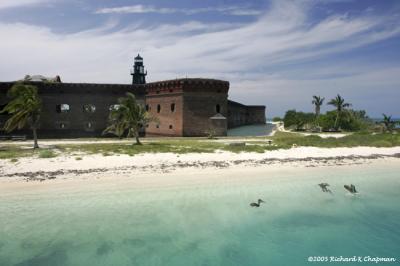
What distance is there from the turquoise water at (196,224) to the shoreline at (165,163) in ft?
7.20

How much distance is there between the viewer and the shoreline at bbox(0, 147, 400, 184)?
50.1 ft

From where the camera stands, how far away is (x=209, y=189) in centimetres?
1347

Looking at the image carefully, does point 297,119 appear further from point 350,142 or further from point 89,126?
point 89,126

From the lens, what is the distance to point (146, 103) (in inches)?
1518

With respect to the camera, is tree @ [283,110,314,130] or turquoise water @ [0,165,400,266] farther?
tree @ [283,110,314,130]

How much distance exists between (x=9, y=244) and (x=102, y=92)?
3018 cm

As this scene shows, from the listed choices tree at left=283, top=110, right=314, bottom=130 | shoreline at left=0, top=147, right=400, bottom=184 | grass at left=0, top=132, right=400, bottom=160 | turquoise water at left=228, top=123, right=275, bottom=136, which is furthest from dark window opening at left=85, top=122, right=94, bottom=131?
tree at left=283, top=110, right=314, bottom=130

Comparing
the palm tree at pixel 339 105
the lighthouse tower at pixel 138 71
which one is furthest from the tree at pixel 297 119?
the lighthouse tower at pixel 138 71

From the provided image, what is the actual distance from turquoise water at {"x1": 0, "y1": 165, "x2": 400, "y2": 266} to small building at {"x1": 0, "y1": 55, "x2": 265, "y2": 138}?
792 inches

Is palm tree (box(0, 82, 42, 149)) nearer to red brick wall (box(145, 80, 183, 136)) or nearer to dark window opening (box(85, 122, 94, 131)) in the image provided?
red brick wall (box(145, 80, 183, 136))

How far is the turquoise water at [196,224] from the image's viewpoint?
318 inches

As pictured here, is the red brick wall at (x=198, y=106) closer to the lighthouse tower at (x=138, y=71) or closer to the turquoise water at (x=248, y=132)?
the turquoise water at (x=248, y=132)

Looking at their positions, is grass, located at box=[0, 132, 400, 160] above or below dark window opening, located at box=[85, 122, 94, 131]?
below

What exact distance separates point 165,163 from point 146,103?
71.7ft
